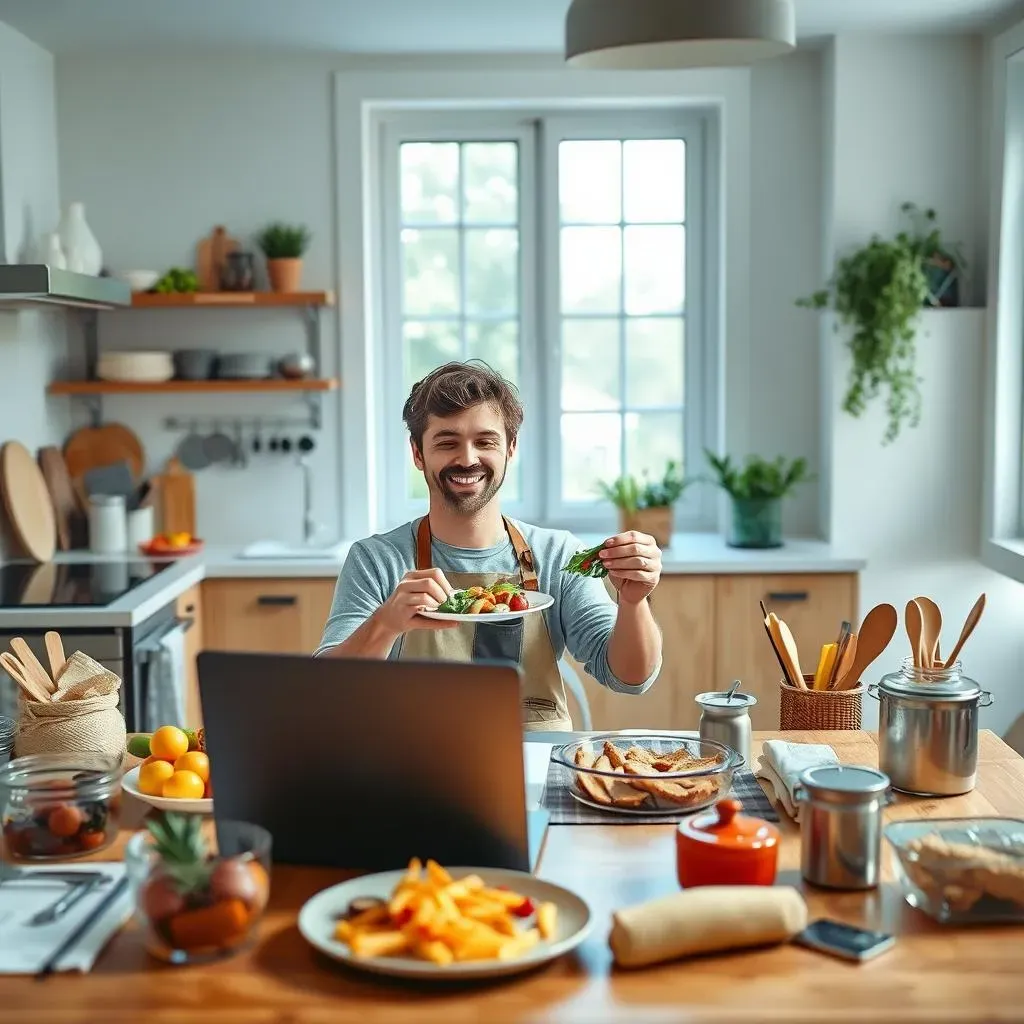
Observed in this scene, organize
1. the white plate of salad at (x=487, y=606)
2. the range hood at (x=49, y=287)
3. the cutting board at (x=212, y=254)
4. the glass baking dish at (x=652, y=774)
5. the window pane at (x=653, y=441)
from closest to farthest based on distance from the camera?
the glass baking dish at (x=652, y=774) < the white plate of salad at (x=487, y=606) < the range hood at (x=49, y=287) < the cutting board at (x=212, y=254) < the window pane at (x=653, y=441)

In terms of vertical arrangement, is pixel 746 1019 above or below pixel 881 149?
below

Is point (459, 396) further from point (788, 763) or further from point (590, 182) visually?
point (590, 182)

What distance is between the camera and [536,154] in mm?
4754

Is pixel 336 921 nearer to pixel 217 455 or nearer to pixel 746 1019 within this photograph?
pixel 746 1019

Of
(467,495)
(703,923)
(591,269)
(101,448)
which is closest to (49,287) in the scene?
(101,448)

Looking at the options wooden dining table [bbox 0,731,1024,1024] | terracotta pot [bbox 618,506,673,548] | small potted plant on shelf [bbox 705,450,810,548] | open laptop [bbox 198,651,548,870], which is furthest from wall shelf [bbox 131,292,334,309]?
wooden dining table [bbox 0,731,1024,1024]

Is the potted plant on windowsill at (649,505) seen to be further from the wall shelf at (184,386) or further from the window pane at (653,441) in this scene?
the wall shelf at (184,386)

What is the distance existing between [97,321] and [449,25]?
1560mm

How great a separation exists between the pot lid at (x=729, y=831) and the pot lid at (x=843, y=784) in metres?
0.07

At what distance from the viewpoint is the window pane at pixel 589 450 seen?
4859 mm

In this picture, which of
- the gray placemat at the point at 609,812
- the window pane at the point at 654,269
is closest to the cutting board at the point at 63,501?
the window pane at the point at 654,269

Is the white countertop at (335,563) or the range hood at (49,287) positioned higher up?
the range hood at (49,287)

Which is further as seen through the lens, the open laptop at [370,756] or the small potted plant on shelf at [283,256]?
the small potted plant on shelf at [283,256]

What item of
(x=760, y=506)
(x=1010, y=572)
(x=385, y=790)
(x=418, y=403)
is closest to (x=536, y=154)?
(x=760, y=506)
